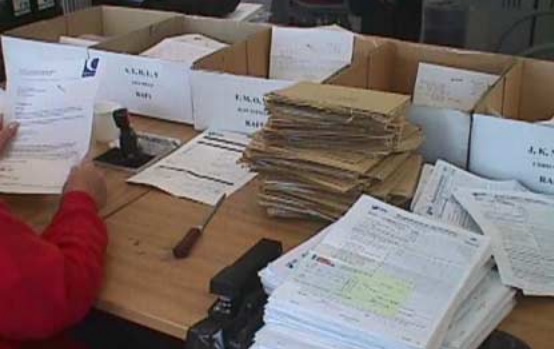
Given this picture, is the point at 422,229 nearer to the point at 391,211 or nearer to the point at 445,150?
the point at 391,211

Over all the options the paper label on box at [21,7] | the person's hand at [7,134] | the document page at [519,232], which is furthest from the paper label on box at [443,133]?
the paper label on box at [21,7]

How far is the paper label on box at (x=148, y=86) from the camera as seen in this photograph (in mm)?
1850

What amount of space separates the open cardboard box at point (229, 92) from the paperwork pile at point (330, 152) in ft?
0.83

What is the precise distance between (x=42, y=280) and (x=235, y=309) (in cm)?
28

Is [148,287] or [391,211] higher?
[391,211]

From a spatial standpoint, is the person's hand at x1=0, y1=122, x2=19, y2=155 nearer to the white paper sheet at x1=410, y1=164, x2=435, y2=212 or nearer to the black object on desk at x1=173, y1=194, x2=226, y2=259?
the black object on desk at x1=173, y1=194, x2=226, y2=259

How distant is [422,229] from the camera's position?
122 cm

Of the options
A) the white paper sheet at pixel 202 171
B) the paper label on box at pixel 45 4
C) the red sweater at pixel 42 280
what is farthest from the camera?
the paper label on box at pixel 45 4

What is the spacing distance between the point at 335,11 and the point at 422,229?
10.2 ft

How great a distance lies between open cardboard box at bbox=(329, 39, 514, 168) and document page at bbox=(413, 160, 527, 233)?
0.16 ft

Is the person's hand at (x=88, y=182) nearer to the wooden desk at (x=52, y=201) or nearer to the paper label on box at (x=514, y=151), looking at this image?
the wooden desk at (x=52, y=201)

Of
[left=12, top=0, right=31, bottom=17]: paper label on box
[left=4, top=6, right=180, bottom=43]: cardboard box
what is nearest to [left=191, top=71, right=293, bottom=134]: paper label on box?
[left=4, top=6, right=180, bottom=43]: cardboard box

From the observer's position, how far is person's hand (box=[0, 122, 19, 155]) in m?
1.55

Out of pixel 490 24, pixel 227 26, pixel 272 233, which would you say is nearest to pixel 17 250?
pixel 272 233
